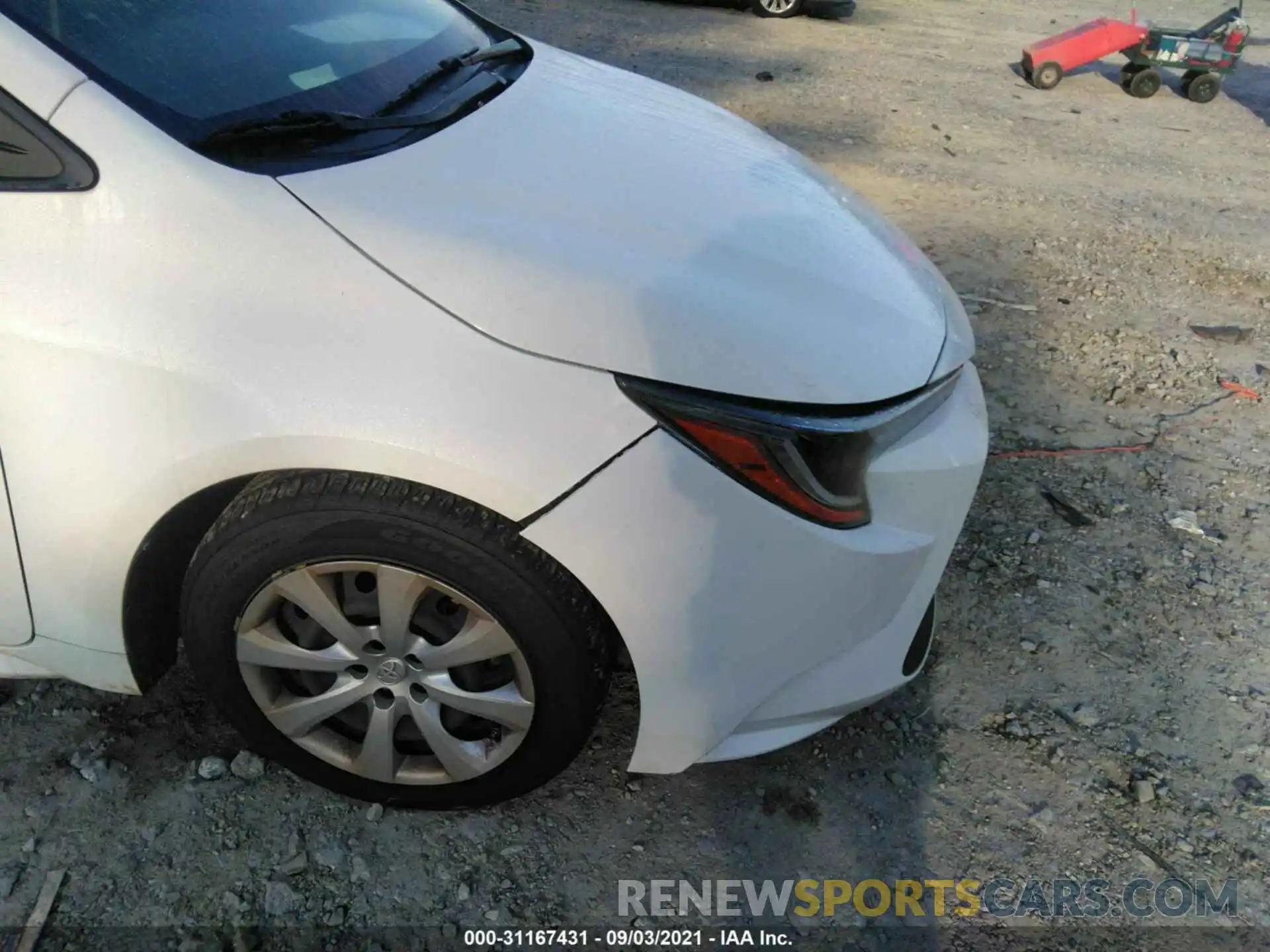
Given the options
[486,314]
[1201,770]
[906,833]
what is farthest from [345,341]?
[1201,770]

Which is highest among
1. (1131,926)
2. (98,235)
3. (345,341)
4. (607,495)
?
(98,235)

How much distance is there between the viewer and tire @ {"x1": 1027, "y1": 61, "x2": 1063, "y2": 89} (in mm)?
7512

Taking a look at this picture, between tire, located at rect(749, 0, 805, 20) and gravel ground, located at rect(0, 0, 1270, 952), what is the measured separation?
254 inches

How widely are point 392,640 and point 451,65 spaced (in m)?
1.34

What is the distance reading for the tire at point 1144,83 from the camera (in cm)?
759

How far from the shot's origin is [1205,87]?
301 inches

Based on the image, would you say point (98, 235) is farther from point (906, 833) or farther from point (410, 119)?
point (906, 833)

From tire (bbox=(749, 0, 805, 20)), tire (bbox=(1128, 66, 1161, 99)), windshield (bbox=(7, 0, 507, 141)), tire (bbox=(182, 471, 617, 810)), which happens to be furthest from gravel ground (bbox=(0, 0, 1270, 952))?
tire (bbox=(749, 0, 805, 20))

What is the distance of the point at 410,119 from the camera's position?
1.85 metres

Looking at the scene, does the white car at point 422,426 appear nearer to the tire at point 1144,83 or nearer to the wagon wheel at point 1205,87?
the tire at point 1144,83

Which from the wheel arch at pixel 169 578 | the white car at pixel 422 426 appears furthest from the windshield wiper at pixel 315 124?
the wheel arch at pixel 169 578

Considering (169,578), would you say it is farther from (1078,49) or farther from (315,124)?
(1078,49)

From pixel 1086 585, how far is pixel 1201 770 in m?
0.64

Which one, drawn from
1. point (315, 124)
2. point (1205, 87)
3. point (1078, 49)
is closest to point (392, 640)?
point (315, 124)
